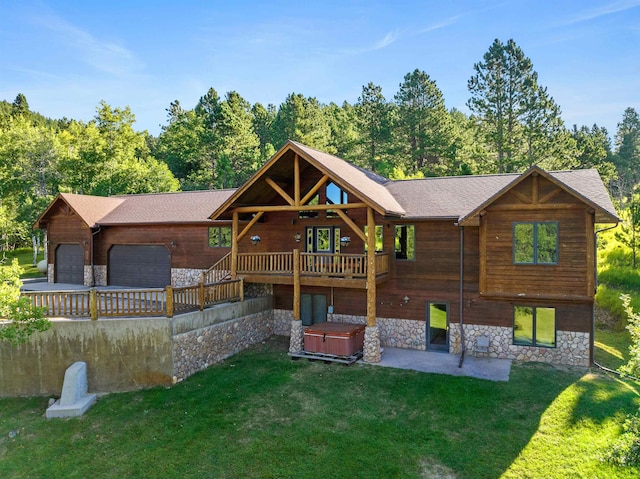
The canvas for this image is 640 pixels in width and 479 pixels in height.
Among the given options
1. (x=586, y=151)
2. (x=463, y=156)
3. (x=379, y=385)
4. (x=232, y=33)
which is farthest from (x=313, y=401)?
(x=586, y=151)

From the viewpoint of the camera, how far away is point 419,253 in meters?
15.1

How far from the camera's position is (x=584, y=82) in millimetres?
21344

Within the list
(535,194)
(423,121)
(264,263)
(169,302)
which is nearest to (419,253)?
(535,194)

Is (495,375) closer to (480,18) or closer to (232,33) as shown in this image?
(480,18)

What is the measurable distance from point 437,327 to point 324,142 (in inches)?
1227

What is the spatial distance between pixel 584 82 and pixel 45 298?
2632cm

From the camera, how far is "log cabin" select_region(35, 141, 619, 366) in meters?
12.7

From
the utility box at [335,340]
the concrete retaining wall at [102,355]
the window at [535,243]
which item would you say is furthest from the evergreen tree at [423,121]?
the concrete retaining wall at [102,355]

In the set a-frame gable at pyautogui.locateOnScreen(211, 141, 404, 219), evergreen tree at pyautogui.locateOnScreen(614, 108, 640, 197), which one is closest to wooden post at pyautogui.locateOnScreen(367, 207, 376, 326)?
a-frame gable at pyautogui.locateOnScreen(211, 141, 404, 219)

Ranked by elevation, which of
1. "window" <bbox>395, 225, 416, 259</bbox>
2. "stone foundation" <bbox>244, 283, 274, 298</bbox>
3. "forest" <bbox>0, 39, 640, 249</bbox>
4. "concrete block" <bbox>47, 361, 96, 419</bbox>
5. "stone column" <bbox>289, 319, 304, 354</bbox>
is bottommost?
"concrete block" <bbox>47, 361, 96, 419</bbox>

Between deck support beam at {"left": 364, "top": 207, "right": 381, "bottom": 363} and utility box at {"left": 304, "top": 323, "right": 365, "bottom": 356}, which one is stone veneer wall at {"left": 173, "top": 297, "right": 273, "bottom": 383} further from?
deck support beam at {"left": 364, "top": 207, "right": 381, "bottom": 363}

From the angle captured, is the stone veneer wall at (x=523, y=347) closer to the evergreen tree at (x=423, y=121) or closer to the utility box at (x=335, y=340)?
the utility box at (x=335, y=340)

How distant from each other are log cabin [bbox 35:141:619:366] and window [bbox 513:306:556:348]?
0.11 ft

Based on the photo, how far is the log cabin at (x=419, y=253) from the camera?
12.7 meters
